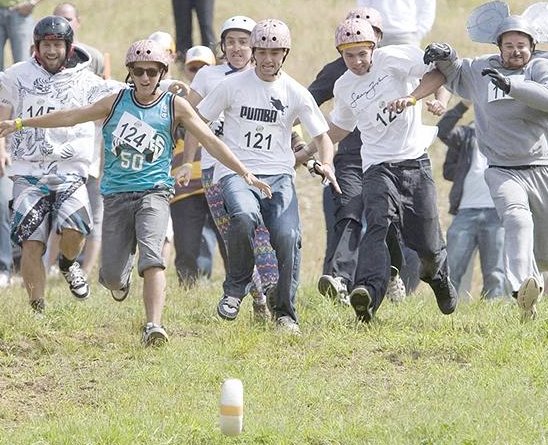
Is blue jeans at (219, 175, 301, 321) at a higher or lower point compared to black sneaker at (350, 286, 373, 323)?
higher

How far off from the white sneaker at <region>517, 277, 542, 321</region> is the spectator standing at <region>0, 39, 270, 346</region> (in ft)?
6.28

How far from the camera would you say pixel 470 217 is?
1477cm

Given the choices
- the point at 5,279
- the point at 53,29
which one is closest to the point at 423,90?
the point at 53,29

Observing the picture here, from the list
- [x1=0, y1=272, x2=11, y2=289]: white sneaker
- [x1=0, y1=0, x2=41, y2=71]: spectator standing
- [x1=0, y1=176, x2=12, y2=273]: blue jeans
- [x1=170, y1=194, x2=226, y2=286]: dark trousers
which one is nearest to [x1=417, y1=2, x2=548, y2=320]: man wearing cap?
[x1=170, y1=194, x2=226, y2=286]: dark trousers

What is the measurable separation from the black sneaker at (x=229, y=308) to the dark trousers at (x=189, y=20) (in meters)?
7.94

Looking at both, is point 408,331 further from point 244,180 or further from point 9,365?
point 9,365

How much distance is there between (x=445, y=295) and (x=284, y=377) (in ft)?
6.57

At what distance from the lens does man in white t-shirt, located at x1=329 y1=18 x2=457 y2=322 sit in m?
11.6

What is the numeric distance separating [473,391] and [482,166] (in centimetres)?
551

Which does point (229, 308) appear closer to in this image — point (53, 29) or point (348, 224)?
point (348, 224)

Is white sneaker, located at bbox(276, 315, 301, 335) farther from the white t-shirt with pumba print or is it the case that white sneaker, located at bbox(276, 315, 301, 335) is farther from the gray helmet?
the gray helmet

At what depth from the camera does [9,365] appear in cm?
1062

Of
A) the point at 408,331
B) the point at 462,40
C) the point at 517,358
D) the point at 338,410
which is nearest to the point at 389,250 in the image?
the point at 408,331

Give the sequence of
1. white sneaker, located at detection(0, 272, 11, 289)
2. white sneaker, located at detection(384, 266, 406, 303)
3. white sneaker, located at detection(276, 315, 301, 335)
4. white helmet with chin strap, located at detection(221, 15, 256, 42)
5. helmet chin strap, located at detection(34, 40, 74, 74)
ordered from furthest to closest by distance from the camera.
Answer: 1. white sneaker, located at detection(0, 272, 11, 289)
2. white sneaker, located at detection(384, 266, 406, 303)
3. white helmet with chin strap, located at detection(221, 15, 256, 42)
4. helmet chin strap, located at detection(34, 40, 74, 74)
5. white sneaker, located at detection(276, 315, 301, 335)
